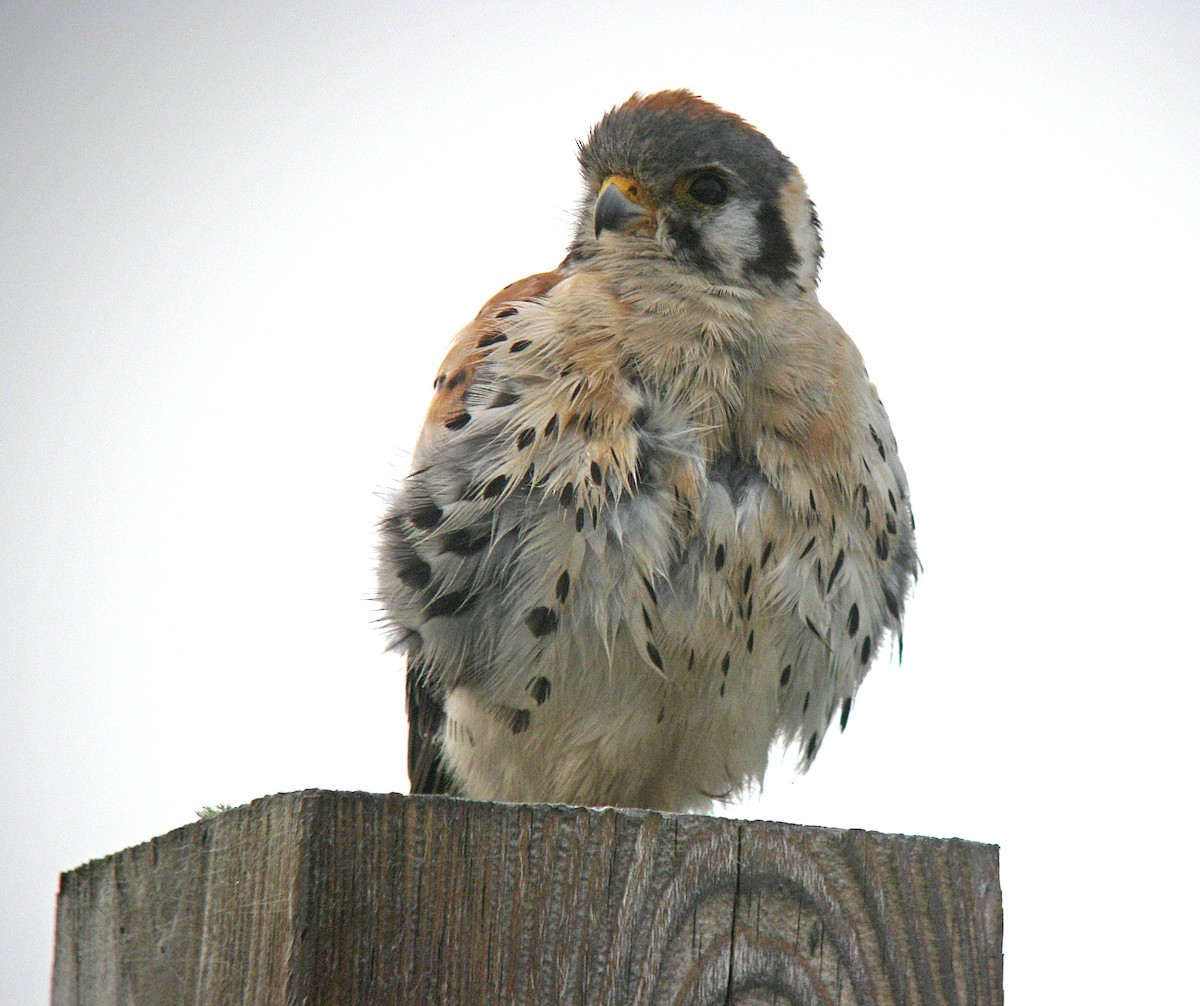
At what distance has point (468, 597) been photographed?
320cm

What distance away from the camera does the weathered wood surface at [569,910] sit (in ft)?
5.56

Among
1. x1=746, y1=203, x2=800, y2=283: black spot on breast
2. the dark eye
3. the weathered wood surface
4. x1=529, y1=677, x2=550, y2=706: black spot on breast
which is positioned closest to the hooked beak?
the dark eye

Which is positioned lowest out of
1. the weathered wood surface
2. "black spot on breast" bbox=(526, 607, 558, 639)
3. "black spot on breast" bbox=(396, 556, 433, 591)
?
the weathered wood surface

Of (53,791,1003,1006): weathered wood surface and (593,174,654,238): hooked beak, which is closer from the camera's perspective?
(53,791,1003,1006): weathered wood surface

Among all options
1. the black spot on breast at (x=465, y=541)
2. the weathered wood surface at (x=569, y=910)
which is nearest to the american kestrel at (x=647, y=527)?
the black spot on breast at (x=465, y=541)

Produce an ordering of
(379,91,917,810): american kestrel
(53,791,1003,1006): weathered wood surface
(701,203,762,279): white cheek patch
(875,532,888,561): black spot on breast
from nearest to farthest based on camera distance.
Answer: (53,791,1003,1006): weathered wood surface < (379,91,917,810): american kestrel < (875,532,888,561): black spot on breast < (701,203,762,279): white cheek patch

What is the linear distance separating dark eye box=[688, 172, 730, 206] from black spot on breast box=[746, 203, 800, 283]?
116mm

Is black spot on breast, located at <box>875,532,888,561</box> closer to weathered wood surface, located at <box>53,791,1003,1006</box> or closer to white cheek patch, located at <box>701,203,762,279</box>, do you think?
white cheek patch, located at <box>701,203,762,279</box>

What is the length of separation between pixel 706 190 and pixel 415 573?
52.6 inches

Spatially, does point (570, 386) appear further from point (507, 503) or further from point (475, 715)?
point (475, 715)

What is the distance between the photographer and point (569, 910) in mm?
1744

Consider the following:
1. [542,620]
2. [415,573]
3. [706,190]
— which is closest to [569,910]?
[542,620]

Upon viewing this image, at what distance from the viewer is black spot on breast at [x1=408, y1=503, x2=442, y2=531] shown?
325 centimetres

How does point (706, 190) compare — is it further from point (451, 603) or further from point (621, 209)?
point (451, 603)
